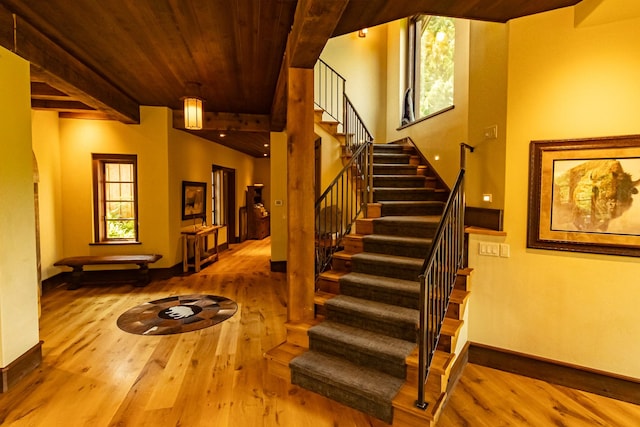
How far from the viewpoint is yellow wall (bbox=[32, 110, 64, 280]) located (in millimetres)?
4805

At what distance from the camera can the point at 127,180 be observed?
560cm

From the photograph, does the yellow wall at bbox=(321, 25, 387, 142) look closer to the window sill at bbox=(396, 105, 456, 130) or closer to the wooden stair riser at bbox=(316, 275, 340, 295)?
the window sill at bbox=(396, 105, 456, 130)

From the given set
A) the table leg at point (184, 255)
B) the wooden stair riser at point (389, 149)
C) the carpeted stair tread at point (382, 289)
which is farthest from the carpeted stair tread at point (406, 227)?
the table leg at point (184, 255)

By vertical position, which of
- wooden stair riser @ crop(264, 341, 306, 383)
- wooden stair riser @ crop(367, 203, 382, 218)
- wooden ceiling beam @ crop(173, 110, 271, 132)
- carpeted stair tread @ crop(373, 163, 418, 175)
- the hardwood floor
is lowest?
the hardwood floor

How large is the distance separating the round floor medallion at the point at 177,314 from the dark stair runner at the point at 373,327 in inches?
67.1

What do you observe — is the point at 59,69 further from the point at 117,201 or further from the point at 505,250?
the point at 505,250

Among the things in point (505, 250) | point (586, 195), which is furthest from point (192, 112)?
point (586, 195)

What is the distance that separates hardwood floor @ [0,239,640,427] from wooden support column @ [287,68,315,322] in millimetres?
735

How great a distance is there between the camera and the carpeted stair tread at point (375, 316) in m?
2.62

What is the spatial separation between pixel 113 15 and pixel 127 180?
138 inches

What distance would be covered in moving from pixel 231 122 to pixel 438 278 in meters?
4.80

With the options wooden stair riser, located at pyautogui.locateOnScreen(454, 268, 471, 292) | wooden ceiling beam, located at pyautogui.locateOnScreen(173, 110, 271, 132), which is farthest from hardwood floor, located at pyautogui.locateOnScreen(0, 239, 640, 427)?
wooden ceiling beam, located at pyautogui.locateOnScreen(173, 110, 271, 132)

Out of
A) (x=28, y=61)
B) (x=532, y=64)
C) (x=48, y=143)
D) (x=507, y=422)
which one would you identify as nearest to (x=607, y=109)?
(x=532, y=64)

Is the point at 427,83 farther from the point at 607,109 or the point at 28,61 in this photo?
the point at 28,61
